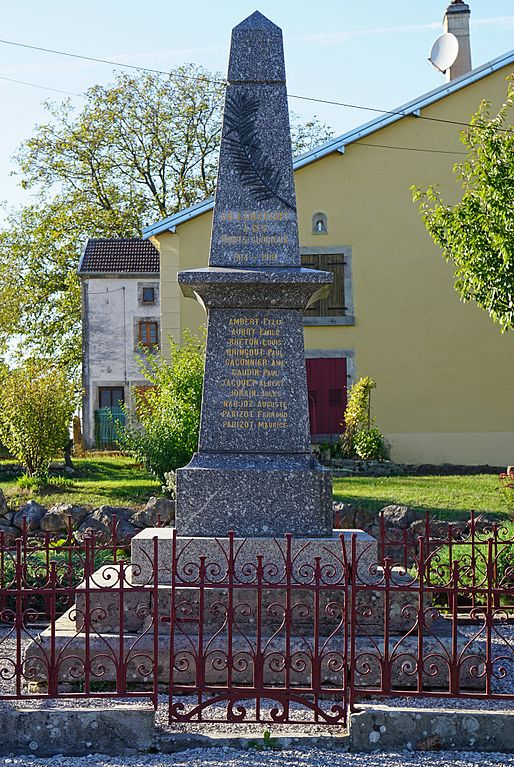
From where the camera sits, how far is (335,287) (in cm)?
2036

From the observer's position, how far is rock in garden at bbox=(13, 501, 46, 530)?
41.4ft

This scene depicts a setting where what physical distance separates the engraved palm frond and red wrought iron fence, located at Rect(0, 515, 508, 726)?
273cm

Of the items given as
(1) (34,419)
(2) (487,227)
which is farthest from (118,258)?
(2) (487,227)

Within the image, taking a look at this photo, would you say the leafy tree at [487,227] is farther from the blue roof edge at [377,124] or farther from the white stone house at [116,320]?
the white stone house at [116,320]

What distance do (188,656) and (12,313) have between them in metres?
27.1

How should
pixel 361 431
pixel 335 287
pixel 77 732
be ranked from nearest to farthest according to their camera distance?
pixel 77 732 < pixel 361 431 < pixel 335 287

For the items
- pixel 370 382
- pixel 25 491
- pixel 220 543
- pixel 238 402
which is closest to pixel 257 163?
pixel 238 402

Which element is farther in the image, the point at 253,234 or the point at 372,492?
the point at 372,492

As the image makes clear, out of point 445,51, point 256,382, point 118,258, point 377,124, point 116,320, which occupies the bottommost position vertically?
point 256,382

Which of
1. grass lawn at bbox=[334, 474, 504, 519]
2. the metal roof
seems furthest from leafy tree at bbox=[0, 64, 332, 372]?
grass lawn at bbox=[334, 474, 504, 519]

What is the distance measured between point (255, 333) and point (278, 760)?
3520 mm

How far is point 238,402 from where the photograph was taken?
7.56m

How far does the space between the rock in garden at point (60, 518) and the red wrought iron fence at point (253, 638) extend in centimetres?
522

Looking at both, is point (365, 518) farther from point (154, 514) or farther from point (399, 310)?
point (399, 310)
